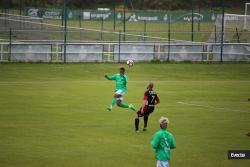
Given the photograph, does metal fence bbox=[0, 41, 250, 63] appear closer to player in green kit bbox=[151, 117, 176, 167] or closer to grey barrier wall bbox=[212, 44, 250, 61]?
grey barrier wall bbox=[212, 44, 250, 61]

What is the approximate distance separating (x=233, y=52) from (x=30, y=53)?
620 inches

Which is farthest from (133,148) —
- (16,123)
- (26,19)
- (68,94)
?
(26,19)

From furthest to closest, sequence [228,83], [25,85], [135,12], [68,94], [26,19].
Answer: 1. [135,12]
2. [26,19]
3. [228,83]
4. [25,85]
5. [68,94]

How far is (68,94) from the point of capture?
1561 inches

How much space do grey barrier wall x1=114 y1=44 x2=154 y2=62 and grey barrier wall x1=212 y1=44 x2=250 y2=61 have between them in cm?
508

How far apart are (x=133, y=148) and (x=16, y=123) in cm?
653

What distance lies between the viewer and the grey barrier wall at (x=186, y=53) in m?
57.2

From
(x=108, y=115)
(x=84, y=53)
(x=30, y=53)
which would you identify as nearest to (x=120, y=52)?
(x=84, y=53)

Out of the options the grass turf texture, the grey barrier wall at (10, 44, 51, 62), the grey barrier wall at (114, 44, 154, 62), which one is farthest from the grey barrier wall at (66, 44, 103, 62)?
the grass turf texture

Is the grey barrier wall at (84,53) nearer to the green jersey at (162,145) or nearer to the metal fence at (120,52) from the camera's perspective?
the metal fence at (120,52)

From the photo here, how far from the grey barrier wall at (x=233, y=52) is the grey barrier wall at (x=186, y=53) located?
1.10 meters

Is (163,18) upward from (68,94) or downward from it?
upward

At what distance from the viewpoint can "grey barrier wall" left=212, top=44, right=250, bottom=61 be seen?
5769 centimetres

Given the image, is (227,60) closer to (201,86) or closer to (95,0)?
(201,86)
